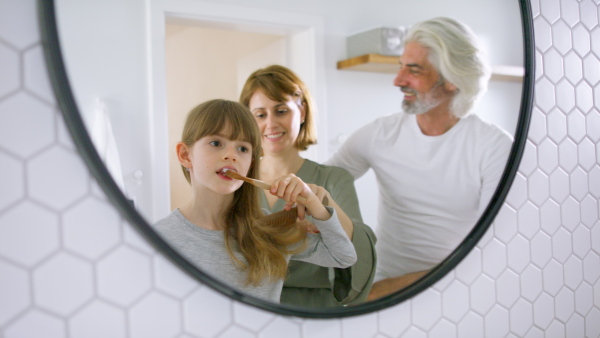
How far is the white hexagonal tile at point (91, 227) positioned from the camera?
0.67 m

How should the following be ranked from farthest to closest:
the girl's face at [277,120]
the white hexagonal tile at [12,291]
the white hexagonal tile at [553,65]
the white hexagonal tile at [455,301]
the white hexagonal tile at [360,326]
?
the white hexagonal tile at [553,65], the white hexagonal tile at [455,301], the white hexagonal tile at [360,326], the girl's face at [277,120], the white hexagonal tile at [12,291]

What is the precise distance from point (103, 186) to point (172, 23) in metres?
0.22

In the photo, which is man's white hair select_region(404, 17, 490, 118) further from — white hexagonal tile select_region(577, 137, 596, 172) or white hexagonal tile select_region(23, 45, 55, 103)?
white hexagonal tile select_region(23, 45, 55, 103)

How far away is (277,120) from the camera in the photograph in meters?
0.76

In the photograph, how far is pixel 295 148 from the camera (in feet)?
2.56

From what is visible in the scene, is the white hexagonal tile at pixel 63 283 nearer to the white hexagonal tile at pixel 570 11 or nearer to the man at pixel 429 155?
the man at pixel 429 155

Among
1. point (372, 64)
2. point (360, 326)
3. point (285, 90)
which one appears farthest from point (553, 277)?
point (285, 90)

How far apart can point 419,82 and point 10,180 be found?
2.06 ft

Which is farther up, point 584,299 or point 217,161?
point 217,161

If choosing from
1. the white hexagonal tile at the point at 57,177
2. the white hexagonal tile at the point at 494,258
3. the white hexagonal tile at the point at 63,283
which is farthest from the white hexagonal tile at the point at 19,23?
the white hexagonal tile at the point at 494,258

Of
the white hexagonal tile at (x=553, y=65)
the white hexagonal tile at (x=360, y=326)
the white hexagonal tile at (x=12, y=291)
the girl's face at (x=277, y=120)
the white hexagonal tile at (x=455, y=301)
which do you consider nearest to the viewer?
the white hexagonal tile at (x=12, y=291)

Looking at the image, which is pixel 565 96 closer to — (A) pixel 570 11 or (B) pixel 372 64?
(A) pixel 570 11

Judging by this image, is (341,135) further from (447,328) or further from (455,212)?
(447,328)

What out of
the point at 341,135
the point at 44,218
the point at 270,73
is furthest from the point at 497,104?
the point at 44,218
